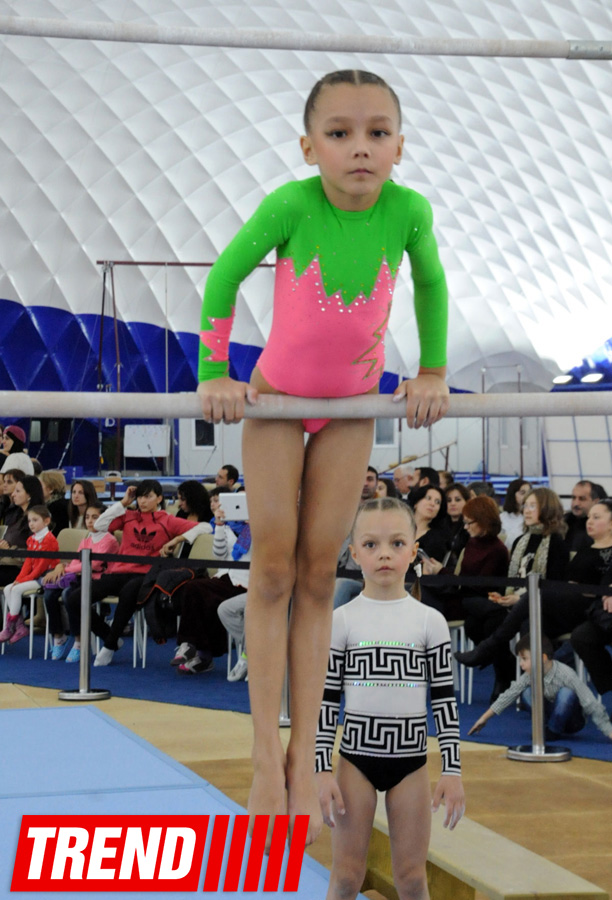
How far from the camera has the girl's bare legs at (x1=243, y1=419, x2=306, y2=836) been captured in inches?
80.0

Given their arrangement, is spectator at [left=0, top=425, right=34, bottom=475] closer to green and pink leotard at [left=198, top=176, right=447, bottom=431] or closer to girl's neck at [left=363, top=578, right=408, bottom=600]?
girl's neck at [left=363, top=578, right=408, bottom=600]

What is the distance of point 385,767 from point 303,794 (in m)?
0.52

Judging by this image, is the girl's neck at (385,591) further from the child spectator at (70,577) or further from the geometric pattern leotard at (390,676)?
Answer: the child spectator at (70,577)

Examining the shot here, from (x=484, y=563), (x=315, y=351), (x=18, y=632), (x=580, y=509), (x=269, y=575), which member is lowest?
(x=18, y=632)

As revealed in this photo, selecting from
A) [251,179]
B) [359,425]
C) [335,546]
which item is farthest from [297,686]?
[251,179]

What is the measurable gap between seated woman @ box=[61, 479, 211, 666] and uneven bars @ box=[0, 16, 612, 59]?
4.55 metres

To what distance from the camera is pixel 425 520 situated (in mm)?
6449

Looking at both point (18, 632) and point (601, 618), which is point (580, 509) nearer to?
point (601, 618)

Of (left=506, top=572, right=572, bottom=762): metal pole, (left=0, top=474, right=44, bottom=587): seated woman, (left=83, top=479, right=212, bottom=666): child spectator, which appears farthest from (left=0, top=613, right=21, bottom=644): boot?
(left=506, top=572, right=572, bottom=762): metal pole

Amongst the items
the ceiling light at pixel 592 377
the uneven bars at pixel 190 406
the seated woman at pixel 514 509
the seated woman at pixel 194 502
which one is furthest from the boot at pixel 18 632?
the ceiling light at pixel 592 377

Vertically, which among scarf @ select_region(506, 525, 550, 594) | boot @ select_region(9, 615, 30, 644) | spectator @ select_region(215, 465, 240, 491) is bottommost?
boot @ select_region(9, 615, 30, 644)

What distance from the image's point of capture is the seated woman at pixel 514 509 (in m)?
7.58

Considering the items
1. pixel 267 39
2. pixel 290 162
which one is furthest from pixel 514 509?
pixel 290 162

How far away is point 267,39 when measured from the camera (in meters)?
2.41
